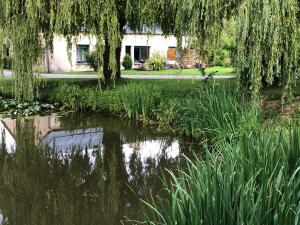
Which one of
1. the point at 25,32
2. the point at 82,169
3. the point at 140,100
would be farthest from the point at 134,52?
the point at 82,169

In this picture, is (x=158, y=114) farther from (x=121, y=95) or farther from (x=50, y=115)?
(x=50, y=115)

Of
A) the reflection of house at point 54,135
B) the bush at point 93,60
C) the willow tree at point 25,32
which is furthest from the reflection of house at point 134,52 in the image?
the reflection of house at point 54,135

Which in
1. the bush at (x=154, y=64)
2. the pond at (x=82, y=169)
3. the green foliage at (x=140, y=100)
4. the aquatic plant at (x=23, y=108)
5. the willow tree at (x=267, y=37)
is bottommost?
the pond at (x=82, y=169)

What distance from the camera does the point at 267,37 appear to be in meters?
7.45

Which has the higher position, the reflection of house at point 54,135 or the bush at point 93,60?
the bush at point 93,60

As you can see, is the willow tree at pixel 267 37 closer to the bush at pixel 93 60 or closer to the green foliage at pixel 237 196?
the green foliage at pixel 237 196

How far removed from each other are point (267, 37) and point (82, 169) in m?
3.78

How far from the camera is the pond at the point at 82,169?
526 cm

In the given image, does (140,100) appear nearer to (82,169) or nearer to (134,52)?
(82,169)

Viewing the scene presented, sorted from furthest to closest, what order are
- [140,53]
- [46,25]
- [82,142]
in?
1. [140,53]
2. [46,25]
3. [82,142]

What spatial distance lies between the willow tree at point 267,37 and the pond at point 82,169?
1879mm

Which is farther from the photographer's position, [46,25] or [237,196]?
[46,25]

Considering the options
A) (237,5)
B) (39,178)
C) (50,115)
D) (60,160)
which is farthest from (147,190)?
(50,115)

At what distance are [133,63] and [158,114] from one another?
21421mm
